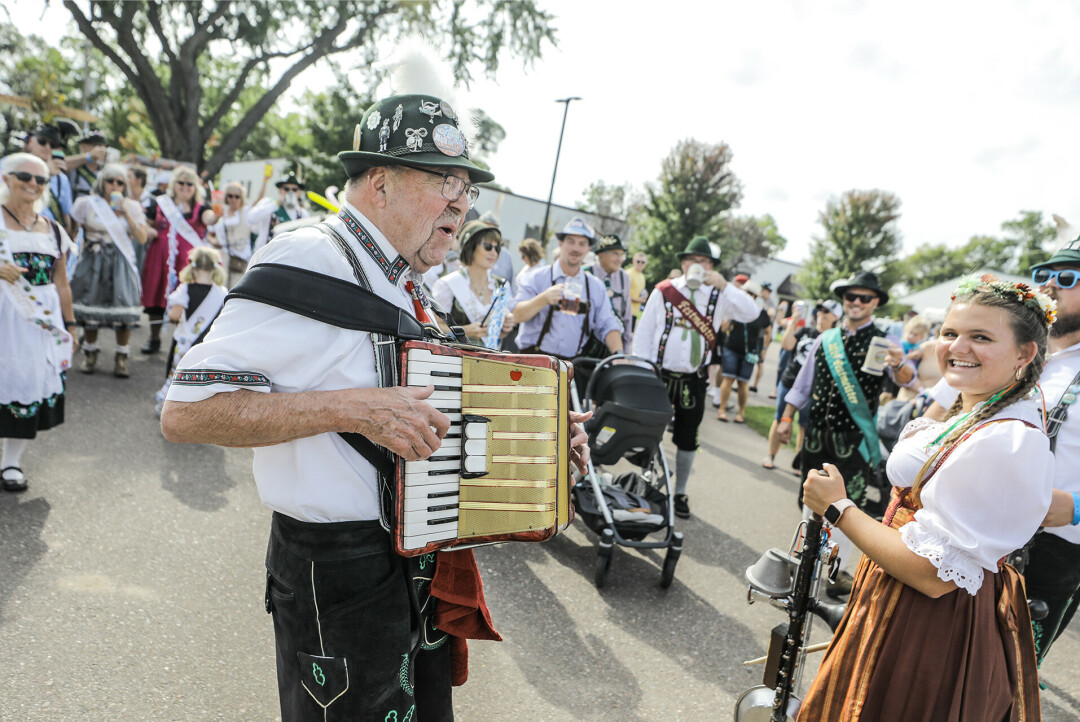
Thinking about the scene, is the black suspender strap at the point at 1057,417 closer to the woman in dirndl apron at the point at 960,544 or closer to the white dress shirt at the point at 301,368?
the woman in dirndl apron at the point at 960,544

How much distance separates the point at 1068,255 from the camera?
2797 millimetres

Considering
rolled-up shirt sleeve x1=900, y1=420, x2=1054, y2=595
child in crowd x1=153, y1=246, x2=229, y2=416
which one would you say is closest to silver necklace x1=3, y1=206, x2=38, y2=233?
child in crowd x1=153, y1=246, x2=229, y2=416

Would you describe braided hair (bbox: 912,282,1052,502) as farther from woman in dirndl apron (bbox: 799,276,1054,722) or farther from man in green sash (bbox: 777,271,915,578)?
man in green sash (bbox: 777,271,915,578)

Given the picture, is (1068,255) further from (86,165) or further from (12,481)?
(86,165)

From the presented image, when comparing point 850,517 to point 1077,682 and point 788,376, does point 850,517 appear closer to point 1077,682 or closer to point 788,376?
point 1077,682

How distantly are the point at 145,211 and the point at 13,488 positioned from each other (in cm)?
493

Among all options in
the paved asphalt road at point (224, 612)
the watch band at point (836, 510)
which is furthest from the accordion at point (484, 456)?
the paved asphalt road at point (224, 612)

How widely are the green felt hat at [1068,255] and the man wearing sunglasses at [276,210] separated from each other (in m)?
8.43

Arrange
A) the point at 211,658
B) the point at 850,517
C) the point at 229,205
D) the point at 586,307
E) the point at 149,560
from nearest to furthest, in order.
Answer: the point at 850,517, the point at 211,658, the point at 149,560, the point at 586,307, the point at 229,205

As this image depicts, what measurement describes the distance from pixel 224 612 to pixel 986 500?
11.0ft

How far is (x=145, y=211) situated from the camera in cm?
800

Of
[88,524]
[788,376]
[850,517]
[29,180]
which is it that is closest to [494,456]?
[850,517]

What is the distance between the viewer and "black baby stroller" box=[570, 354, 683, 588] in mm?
4117

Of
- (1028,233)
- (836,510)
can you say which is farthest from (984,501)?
(1028,233)
